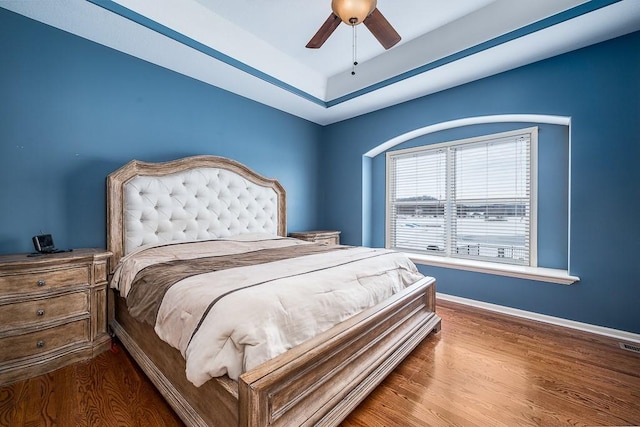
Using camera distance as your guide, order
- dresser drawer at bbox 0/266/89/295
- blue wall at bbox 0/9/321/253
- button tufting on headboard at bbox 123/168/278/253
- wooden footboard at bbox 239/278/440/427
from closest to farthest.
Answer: wooden footboard at bbox 239/278/440/427, dresser drawer at bbox 0/266/89/295, blue wall at bbox 0/9/321/253, button tufting on headboard at bbox 123/168/278/253

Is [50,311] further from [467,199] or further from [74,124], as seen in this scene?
[467,199]

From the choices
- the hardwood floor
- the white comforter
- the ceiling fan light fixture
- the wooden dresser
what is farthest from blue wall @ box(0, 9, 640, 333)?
the ceiling fan light fixture

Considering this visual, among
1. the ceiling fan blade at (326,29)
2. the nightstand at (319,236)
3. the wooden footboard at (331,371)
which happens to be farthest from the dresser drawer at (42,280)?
the ceiling fan blade at (326,29)

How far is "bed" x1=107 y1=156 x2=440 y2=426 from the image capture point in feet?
3.74

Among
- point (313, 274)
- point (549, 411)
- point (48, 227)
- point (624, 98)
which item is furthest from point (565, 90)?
point (48, 227)

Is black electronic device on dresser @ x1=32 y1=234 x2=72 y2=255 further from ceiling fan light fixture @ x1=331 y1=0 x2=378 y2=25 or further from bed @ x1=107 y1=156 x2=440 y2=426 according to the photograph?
ceiling fan light fixture @ x1=331 y1=0 x2=378 y2=25

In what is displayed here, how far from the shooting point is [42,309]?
74.7 inches

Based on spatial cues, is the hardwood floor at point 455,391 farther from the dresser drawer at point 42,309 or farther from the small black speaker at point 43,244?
the small black speaker at point 43,244

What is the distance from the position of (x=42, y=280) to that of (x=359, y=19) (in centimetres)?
290

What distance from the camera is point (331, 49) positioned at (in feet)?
10.8

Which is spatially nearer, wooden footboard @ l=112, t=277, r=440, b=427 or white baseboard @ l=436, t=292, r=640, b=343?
wooden footboard @ l=112, t=277, r=440, b=427

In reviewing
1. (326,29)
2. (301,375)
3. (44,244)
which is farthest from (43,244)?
(326,29)

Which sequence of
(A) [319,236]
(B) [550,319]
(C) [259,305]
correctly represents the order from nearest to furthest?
(C) [259,305] < (B) [550,319] < (A) [319,236]

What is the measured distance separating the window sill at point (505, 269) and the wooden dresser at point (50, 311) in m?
3.54
